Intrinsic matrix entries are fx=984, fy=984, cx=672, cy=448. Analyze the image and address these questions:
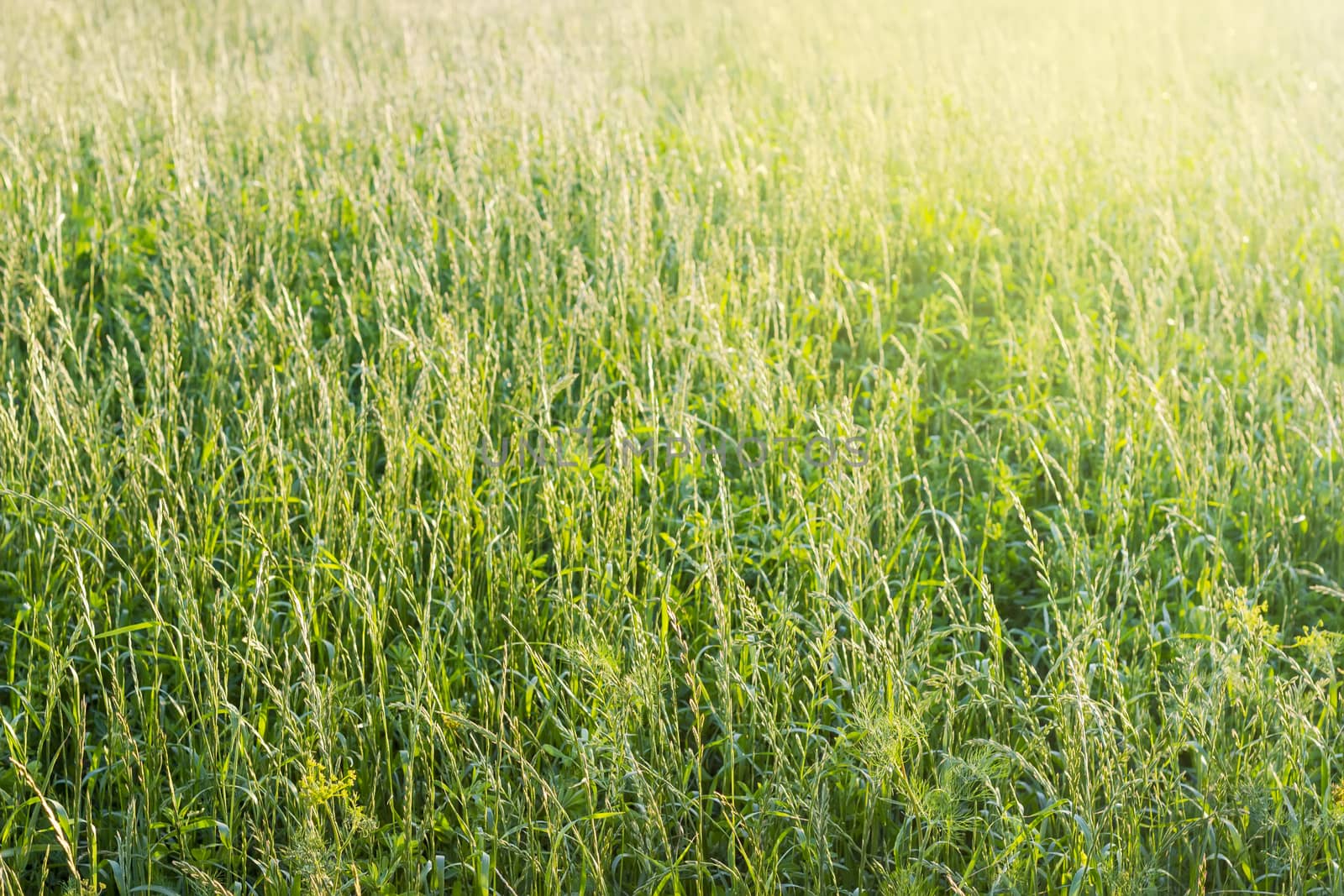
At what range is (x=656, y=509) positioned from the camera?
267 cm

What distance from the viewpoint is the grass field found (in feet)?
6.22

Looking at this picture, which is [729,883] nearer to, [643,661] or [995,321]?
[643,661]

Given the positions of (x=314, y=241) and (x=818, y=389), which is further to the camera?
(x=314, y=241)

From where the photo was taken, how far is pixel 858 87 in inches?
255

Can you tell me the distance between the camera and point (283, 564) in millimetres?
2398

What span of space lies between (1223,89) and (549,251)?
5.75 meters

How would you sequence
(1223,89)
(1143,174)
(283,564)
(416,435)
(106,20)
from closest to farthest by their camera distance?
(283,564) < (416,435) < (1143,174) < (1223,89) < (106,20)

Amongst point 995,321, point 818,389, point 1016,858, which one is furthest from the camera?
point 995,321

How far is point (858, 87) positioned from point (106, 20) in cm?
595

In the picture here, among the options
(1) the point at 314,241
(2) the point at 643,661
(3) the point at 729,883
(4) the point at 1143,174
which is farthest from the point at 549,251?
(4) the point at 1143,174

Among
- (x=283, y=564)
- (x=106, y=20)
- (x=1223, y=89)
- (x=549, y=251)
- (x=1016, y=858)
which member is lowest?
(x=1016, y=858)

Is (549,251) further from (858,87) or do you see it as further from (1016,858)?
(858,87)

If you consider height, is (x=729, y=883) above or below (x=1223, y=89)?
below

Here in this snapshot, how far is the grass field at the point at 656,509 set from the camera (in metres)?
1.89
